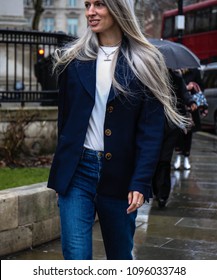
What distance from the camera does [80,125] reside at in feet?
10.9

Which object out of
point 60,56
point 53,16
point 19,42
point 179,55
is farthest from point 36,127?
point 53,16

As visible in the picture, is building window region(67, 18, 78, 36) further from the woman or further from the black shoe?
the woman

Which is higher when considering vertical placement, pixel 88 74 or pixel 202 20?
pixel 202 20

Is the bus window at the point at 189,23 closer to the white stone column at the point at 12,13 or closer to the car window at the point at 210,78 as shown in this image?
the car window at the point at 210,78

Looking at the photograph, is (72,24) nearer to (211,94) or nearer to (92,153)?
(211,94)

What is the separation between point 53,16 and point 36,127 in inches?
3145

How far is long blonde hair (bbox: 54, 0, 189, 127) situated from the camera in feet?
11.0

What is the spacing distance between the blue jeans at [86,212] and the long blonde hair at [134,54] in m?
0.45

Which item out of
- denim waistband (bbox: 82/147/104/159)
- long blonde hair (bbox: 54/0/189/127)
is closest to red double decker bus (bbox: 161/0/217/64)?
long blonde hair (bbox: 54/0/189/127)

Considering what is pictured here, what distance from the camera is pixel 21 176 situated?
727 cm

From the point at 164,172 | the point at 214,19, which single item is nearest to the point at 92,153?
the point at 164,172

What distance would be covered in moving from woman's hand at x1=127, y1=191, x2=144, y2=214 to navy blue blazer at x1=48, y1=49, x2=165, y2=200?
0.02 m

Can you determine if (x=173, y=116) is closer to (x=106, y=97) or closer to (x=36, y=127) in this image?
(x=106, y=97)

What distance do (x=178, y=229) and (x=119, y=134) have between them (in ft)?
11.3
